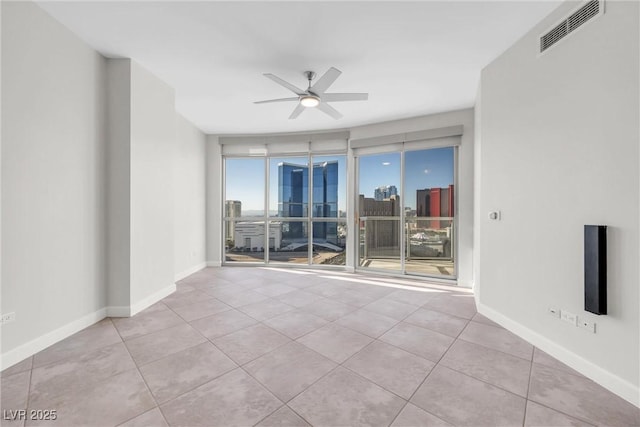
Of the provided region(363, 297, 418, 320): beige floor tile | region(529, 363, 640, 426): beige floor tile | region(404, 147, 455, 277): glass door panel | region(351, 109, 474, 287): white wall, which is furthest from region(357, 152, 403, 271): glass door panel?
region(529, 363, 640, 426): beige floor tile

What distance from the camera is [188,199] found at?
16.5 ft

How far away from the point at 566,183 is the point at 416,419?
2154 millimetres

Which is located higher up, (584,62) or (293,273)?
(584,62)

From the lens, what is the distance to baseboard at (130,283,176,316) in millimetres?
3115

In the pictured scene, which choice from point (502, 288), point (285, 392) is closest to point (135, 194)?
point (285, 392)

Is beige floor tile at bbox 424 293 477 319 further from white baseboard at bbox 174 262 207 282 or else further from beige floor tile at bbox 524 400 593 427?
white baseboard at bbox 174 262 207 282

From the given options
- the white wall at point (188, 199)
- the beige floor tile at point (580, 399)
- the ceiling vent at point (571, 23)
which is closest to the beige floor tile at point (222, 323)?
the white wall at point (188, 199)

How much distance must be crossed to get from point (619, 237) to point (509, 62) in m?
2.00

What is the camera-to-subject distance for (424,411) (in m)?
1.62

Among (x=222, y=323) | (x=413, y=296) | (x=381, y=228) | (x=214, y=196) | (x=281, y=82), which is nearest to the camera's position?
(x=281, y=82)

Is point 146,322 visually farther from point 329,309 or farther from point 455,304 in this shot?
point 455,304

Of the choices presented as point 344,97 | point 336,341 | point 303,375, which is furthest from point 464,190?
point 303,375

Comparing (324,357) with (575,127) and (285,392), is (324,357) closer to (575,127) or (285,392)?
(285,392)

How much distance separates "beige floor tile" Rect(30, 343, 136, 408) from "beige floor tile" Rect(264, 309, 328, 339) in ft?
4.16
